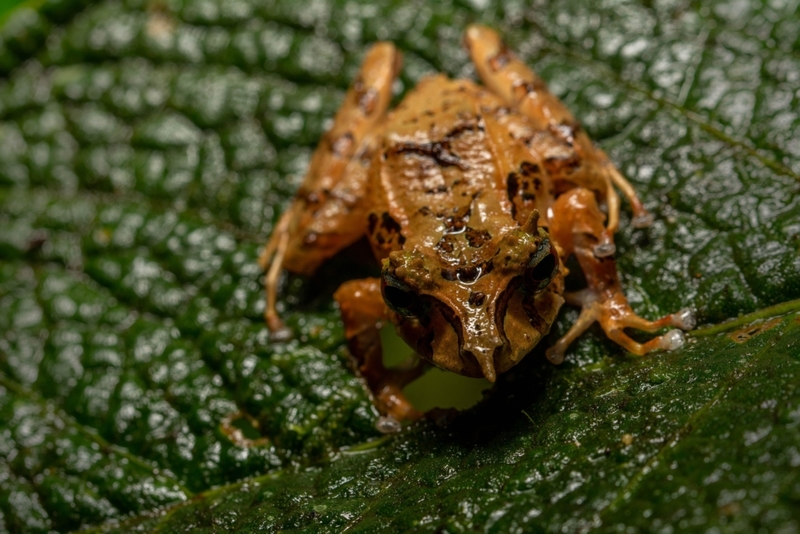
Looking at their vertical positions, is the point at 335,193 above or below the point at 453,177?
below

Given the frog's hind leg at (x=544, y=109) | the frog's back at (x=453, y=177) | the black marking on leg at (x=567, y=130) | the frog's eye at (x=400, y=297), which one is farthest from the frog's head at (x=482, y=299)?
the black marking on leg at (x=567, y=130)

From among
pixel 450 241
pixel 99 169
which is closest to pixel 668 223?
pixel 450 241

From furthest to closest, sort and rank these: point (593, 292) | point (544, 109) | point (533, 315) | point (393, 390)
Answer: point (544, 109)
point (393, 390)
point (593, 292)
point (533, 315)

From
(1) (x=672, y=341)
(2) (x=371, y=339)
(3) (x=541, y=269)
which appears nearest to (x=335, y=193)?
(2) (x=371, y=339)

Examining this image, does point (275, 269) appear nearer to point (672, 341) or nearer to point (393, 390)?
point (393, 390)

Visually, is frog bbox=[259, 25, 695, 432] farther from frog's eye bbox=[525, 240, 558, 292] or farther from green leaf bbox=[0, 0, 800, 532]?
green leaf bbox=[0, 0, 800, 532]

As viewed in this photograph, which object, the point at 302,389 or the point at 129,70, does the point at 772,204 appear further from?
the point at 129,70

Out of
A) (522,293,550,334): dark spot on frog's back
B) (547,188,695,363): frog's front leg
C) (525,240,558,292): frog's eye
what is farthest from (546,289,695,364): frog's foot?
(525,240,558,292): frog's eye
